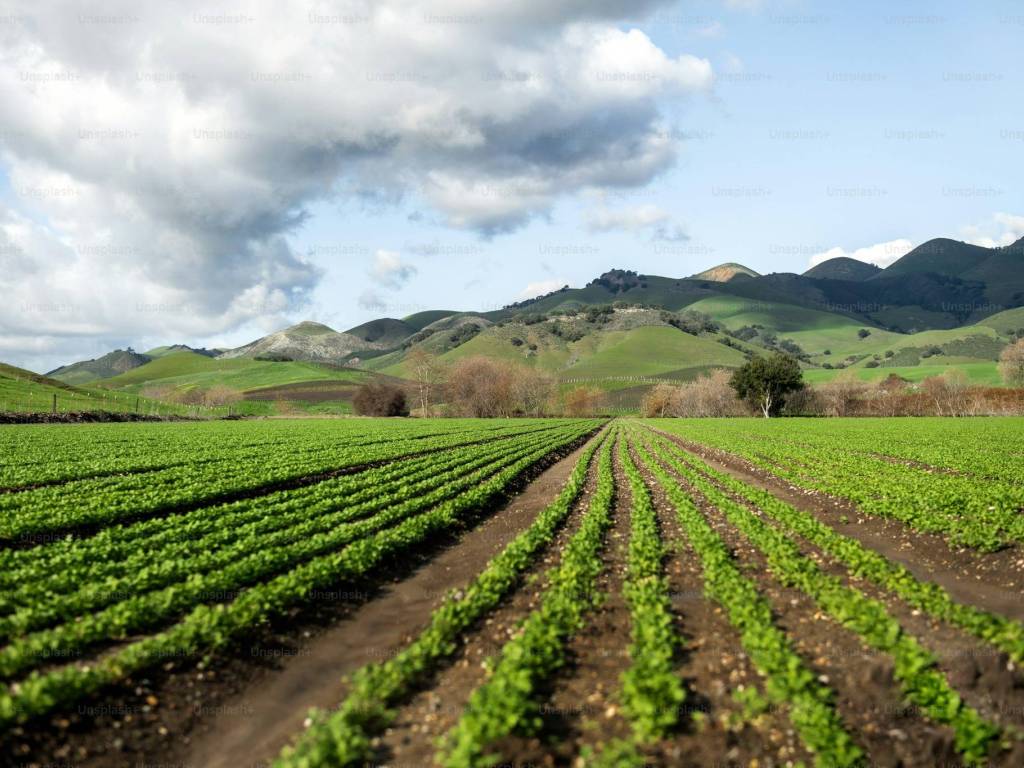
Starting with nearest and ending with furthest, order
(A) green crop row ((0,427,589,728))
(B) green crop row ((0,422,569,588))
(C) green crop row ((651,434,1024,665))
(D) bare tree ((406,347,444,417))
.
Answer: (A) green crop row ((0,427,589,728))
(C) green crop row ((651,434,1024,665))
(B) green crop row ((0,422,569,588))
(D) bare tree ((406,347,444,417))

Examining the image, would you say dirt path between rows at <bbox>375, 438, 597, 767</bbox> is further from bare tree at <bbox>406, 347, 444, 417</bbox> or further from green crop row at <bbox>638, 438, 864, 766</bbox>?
bare tree at <bbox>406, 347, 444, 417</bbox>

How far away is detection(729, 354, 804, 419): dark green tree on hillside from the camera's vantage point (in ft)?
394

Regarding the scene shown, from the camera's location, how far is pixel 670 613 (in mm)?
11586

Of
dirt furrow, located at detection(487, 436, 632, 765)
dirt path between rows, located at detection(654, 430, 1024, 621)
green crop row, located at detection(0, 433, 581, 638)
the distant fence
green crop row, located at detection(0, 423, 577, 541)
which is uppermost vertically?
the distant fence

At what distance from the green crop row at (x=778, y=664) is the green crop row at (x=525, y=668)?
283cm

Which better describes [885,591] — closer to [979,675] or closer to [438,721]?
[979,675]

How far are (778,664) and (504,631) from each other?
4.66m

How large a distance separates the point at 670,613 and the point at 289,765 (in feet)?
25.1

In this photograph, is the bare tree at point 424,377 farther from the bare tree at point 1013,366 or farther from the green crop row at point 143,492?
the bare tree at point 1013,366

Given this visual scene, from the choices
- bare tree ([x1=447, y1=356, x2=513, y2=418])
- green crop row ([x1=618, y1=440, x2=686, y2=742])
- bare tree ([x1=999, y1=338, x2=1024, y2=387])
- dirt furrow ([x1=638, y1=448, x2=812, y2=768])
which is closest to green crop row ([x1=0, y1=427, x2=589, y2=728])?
green crop row ([x1=618, y1=440, x2=686, y2=742])

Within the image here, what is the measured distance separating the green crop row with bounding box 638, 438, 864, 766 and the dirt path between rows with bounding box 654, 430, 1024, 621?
481 cm

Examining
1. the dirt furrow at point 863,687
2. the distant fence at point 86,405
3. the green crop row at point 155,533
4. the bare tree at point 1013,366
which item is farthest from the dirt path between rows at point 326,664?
the bare tree at point 1013,366

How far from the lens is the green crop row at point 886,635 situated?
24.3 feet

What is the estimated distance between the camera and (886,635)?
9766 millimetres
